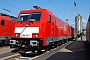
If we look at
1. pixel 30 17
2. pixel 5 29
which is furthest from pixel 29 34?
pixel 5 29

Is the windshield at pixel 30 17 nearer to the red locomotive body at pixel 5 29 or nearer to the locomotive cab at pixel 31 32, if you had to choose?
the locomotive cab at pixel 31 32

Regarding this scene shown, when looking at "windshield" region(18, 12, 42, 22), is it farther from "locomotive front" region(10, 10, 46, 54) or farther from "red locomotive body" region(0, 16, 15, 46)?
"red locomotive body" region(0, 16, 15, 46)

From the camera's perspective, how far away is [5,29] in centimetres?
2136

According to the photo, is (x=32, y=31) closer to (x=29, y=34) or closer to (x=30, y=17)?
(x=29, y=34)

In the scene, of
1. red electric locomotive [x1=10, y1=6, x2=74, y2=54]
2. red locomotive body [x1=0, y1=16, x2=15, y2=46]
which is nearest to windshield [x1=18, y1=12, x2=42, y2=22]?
red electric locomotive [x1=10, y1=6, x2=74, y2=54]

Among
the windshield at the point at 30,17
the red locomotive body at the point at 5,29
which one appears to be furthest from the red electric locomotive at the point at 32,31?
the red locomotive body at the point at 5,29

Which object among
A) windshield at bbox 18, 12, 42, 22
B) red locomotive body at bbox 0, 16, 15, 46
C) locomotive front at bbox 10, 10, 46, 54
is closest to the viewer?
locomotive front at bbox 10, 10, 46, 54

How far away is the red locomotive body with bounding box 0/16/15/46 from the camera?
2055 centimetres

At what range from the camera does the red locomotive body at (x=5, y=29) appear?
20547mm

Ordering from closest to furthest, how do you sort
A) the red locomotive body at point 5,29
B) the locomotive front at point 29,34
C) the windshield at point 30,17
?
the locomotive front at point 29,34 → the windshield at point 30,17 → the red locomotive body at point 5,29

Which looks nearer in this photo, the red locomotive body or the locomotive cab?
the locomotive cab

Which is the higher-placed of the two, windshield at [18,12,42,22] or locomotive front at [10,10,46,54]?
windshield at [18,12,42,22]

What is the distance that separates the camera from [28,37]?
13125 mm

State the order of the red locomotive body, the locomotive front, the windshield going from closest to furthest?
the locomotive front
the windshield
the red locomotive body
